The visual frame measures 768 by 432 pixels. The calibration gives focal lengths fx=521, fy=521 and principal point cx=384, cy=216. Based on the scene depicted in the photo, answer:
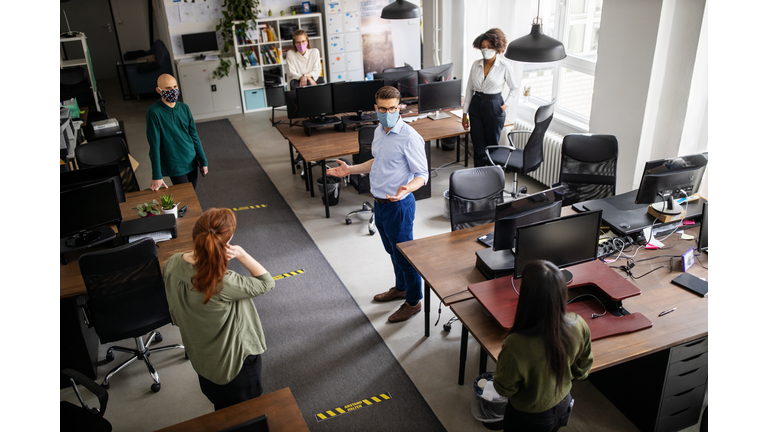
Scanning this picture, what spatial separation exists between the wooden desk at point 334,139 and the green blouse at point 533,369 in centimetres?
393

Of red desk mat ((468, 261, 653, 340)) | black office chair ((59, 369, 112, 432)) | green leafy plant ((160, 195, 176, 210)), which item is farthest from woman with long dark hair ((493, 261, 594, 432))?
green leafy plant ((160, 195, 176, 210))

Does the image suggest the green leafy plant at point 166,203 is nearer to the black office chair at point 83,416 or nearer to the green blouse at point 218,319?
the black office chair at point 83,416

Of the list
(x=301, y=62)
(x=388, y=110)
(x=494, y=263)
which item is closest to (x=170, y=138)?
(x=388, y=110)

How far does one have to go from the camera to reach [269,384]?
3.73m

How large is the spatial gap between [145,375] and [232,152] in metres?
5.18

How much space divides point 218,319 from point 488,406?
1.76m

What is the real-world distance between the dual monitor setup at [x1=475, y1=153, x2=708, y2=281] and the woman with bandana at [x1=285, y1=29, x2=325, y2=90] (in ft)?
17.6

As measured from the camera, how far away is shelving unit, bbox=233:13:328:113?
393 inches

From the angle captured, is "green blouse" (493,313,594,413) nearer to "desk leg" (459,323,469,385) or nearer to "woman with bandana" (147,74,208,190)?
"desk leg" (459,323,469,385)

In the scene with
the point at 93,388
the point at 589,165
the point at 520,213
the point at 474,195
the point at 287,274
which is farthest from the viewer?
the point at 287,274

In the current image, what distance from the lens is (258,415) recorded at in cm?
243

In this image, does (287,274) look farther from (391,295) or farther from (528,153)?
(528,153)

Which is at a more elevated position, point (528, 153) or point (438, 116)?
point (438, 116)
